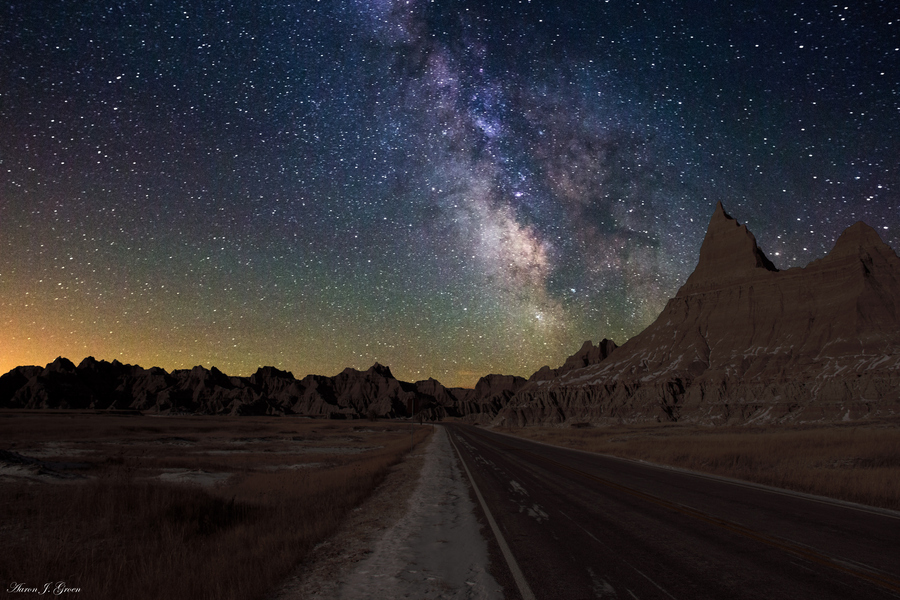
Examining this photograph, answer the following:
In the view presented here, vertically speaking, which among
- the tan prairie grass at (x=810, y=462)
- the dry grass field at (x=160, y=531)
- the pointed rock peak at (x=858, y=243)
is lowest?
the tan prairie grass at (x=810, y=462)

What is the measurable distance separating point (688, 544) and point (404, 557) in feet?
15.0

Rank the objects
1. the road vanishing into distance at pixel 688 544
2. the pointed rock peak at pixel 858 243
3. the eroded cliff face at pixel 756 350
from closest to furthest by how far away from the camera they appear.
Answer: the road vanishing into distance at pixel 688 544
the eroded cliff face at pixel 756 350
the pointed rock peak at pixel 858 243

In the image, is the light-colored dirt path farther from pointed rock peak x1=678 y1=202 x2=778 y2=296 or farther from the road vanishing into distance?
pointed rock peak x1=678 y1=202 x2=778 y2=296

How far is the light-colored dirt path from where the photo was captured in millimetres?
5566

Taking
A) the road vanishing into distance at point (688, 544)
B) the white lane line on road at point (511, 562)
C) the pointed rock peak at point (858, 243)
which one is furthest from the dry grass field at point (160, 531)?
the pointed rock peak at point (858, 243)

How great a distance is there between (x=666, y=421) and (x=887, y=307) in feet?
159

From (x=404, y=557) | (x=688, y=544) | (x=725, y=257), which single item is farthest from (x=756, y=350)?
(x=404, y=557)

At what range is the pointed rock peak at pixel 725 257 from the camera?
441 ft

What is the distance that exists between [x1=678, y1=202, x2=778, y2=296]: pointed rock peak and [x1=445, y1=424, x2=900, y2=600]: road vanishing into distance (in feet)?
464

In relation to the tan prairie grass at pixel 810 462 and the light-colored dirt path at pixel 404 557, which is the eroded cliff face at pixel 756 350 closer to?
the tan prairie grass at pixel 810 462

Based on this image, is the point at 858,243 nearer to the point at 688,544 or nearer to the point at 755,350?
the point at 755,350

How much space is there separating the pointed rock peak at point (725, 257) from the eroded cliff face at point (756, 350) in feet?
1.29

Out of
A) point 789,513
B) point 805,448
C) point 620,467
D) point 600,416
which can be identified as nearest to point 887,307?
point 600,416

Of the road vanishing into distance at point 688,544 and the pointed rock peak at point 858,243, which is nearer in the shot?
the road vanishing into distance at point 688,544
